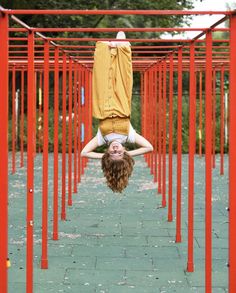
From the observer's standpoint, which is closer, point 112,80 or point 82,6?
point 112,80

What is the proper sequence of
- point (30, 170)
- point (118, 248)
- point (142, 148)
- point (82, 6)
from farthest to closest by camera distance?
point (82, 6) → point (118, 248) → point (142, 148) → point (30, 170)

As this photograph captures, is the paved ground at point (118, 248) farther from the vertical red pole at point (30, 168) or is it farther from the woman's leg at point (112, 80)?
the woman's leg at point (112, 80)

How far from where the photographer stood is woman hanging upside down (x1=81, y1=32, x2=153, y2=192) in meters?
6.52

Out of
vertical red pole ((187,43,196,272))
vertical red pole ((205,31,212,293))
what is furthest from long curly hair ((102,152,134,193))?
vertical red pole ((205,31,212,293))

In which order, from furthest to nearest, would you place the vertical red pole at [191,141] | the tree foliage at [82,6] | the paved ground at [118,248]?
the tree foliage at [82,6] < the vertical red pole at [191,141] < the paved ground at [118,248]

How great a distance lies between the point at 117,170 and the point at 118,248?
1482 mm

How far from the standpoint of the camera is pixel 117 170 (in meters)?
6.51

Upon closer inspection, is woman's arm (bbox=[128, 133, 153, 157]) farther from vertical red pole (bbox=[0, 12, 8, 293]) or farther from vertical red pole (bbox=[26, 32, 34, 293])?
vertical red pole (bbox=[0, 12, 8, 293])

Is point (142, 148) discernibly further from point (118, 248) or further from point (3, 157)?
point (3, 157)

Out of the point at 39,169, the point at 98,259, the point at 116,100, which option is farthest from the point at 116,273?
the point at 39,169

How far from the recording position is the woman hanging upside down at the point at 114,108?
6.52 m

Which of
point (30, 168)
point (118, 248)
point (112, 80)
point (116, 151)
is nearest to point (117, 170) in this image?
point (116, 151)

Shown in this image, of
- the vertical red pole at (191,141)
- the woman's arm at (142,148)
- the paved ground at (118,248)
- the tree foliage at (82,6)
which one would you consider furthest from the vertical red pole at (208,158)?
the tree foliage at (82,6)

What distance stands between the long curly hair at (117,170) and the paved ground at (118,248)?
0.86 m
